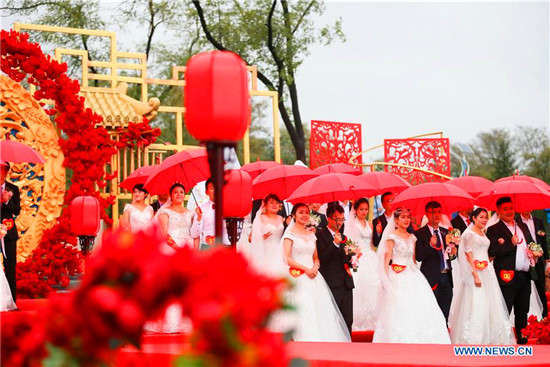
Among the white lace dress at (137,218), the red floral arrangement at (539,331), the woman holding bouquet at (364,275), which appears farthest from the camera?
the woman holding bouquet at (364,275)

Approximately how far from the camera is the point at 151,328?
7.76 meters

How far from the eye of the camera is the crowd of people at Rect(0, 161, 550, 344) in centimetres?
745

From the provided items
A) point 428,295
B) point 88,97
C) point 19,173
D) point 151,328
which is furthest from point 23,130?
point 428,295

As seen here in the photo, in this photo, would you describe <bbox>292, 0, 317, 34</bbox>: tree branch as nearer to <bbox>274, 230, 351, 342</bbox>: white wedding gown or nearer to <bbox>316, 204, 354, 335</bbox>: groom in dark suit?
<bbox>316, 204, 354, 335</bbox>: groom in dark suit

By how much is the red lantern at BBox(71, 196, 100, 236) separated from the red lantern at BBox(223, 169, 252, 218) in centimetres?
223

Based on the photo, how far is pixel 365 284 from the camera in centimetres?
919

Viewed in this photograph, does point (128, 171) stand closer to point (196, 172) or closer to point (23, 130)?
point (23, 130)

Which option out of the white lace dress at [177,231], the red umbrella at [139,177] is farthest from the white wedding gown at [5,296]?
the red umbrella at [139,177]

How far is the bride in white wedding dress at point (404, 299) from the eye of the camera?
7371 millimetres

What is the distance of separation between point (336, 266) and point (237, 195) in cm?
169

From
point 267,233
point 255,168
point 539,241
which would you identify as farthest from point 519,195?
point 255,168

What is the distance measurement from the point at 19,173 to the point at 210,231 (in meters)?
2.49

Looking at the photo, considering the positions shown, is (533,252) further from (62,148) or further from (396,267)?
(62,148)

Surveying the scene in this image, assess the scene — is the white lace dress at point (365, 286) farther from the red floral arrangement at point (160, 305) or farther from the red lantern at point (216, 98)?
the red floral arrangement at point (160, 305)
